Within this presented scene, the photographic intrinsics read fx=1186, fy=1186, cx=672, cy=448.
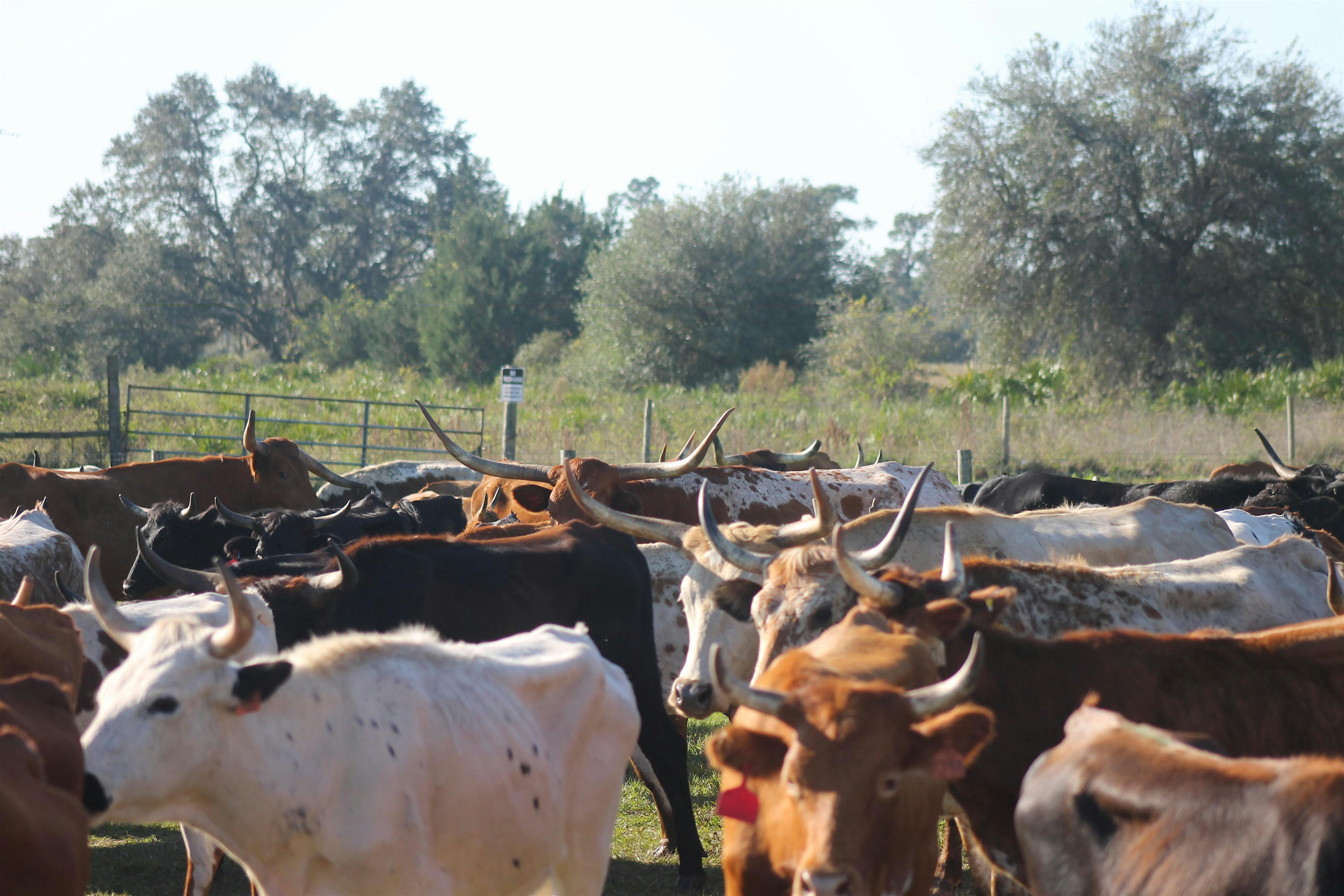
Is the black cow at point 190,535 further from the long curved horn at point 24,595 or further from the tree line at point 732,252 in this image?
the tree line at point 732,252

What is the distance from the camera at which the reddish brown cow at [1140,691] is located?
3098 millimetres

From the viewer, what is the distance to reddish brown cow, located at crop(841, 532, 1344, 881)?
3.10 meters

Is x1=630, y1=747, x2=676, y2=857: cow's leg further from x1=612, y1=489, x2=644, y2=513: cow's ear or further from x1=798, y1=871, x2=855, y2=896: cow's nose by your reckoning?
x1=798, y1=871, x2=855, y2=896: cow's nose

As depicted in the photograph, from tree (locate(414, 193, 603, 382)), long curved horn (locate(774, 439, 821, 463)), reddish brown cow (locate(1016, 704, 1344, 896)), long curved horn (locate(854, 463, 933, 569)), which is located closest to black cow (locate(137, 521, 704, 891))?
long curved horn (locate(854, 463, 933, 569))

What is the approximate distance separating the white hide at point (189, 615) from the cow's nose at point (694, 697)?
1373 mm

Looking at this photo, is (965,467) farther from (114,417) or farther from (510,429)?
(114,417)

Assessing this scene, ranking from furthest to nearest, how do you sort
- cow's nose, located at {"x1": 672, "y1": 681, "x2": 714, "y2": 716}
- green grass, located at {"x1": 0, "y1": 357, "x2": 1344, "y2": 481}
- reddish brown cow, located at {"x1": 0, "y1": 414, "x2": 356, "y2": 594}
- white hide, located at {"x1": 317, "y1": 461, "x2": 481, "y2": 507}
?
green grass, located at {"x1": 0, "y1": 357, "x2": 1344, "y2": 481} → white hide, located at {"x1": 317, "y1": 461, "x2": 481, "y2": 507} → reddish brown cow, located at {"x1": 0, "y1": 414, "x2": 356, "y2": 594} → cow's nose, located at {"x1": 672, "y1": 681, "x2": 714, "y2": 716}

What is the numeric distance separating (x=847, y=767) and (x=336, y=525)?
16.3 feet

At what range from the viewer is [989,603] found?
3518 mm

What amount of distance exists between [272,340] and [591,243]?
15.8 meters

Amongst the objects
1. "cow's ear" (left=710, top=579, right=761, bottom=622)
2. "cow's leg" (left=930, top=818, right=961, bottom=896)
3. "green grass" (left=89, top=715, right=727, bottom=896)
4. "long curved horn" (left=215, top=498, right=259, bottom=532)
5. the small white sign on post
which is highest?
the small white sign on post

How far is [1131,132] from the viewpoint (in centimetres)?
2675

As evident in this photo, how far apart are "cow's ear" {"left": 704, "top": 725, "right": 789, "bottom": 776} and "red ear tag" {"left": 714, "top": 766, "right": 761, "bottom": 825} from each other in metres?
0.06

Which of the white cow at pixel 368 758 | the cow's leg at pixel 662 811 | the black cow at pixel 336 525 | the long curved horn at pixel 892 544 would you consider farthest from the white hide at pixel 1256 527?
the black cow at pixel 336 525
